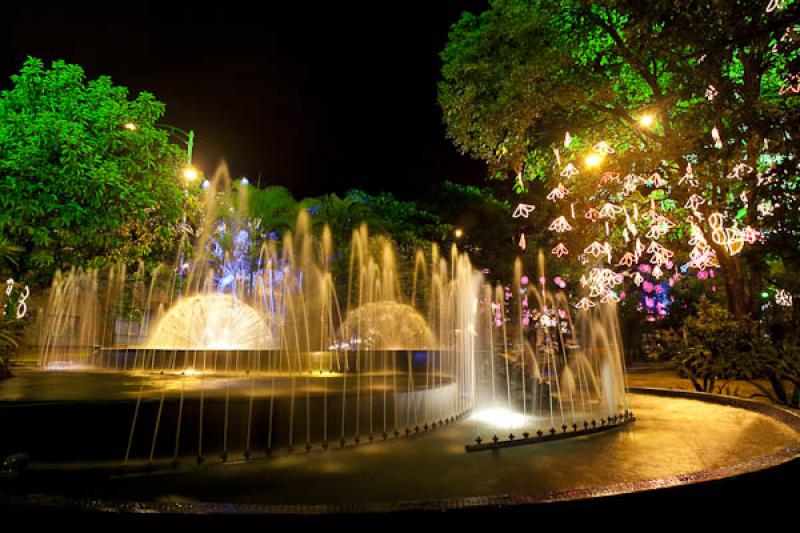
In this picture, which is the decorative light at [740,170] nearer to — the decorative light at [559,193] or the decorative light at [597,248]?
the decorative light at [597,248]

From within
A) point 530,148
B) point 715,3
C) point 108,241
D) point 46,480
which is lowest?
point 46,480

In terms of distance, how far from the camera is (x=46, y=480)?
5379 mm

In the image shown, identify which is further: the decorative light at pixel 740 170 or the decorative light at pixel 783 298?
the decorative light at pixel 783 298

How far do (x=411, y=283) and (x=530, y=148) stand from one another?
10.3 m

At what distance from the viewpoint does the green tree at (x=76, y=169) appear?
37.1 ft

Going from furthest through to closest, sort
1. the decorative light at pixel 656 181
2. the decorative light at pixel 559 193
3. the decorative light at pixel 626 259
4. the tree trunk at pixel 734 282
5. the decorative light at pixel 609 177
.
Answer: the decorative light at pixel 626 259
the decorative light at pixel 559 193
the tree trunk at pixel 734 282
the decorative light at pixel 609 177
the decorative light at pixel 656 181

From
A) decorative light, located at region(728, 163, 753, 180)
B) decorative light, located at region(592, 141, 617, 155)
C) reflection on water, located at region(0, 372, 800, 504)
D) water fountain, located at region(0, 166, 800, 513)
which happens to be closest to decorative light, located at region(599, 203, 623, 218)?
decorative light, located at region(592, 141, 617, 155)

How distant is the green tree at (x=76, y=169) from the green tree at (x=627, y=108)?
30.6ft

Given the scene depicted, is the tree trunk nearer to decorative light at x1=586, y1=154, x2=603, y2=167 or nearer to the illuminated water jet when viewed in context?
decorative light at x1=586, y1=154, x2=603, y2=167

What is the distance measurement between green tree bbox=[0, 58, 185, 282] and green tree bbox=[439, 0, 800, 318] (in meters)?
9.32

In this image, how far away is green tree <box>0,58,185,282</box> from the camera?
11.3 meters

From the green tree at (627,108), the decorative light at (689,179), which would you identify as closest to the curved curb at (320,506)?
the green tree at (627,108)

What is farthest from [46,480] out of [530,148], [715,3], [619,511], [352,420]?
[530,148]

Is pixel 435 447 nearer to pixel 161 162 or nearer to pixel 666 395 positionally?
pixel 666 395
